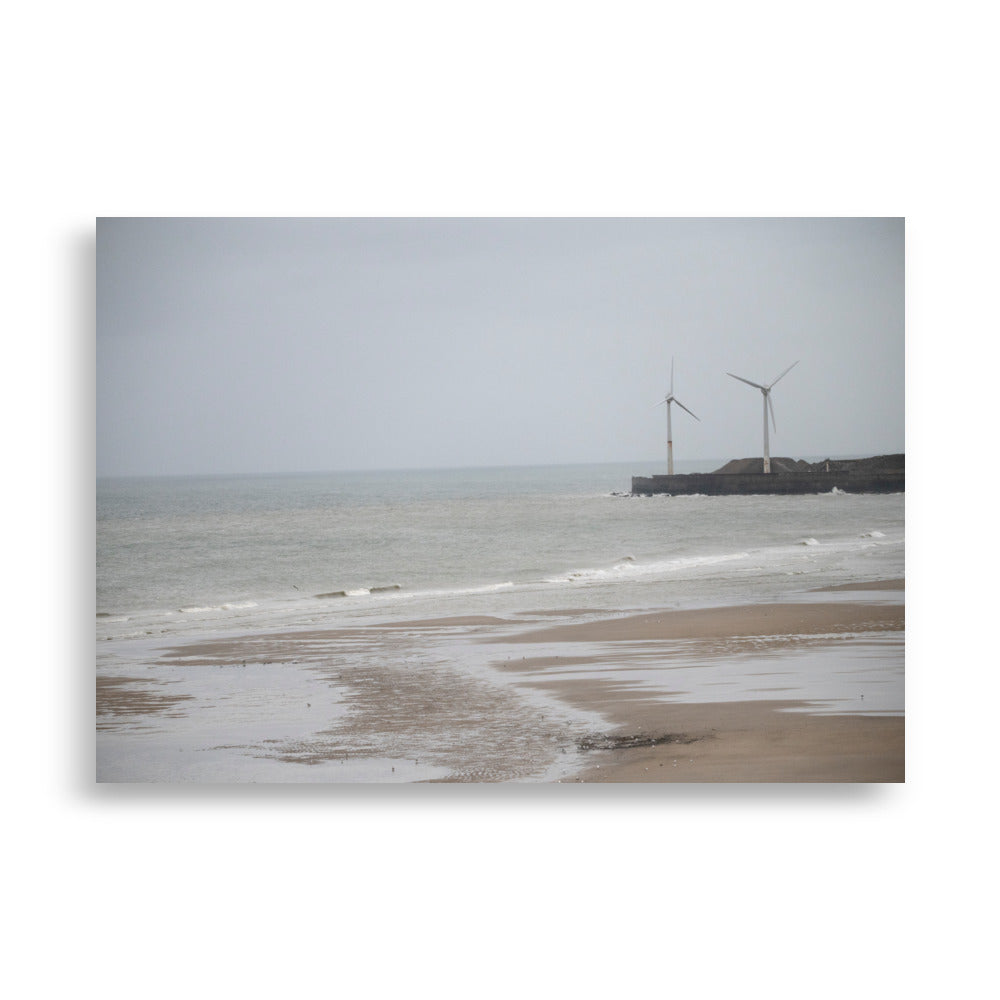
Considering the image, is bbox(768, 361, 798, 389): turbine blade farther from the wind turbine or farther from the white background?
the white background

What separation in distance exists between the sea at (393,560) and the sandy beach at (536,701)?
24mm

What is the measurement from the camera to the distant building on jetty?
457cm

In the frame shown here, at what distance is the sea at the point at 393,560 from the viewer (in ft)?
14.4

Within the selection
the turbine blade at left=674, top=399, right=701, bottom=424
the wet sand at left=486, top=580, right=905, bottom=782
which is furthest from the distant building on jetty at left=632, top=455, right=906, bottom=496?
the wet sand at left=486, top=580, right=905, bottom=782

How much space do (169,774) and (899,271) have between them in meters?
3.62

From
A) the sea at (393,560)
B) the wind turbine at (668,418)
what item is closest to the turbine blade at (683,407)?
the wind turbine at (668,418)

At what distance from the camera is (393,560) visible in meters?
4.54
